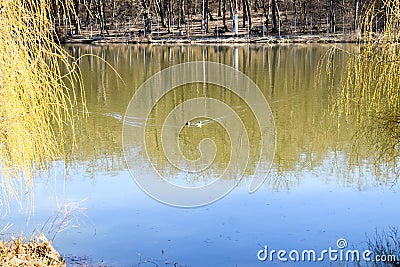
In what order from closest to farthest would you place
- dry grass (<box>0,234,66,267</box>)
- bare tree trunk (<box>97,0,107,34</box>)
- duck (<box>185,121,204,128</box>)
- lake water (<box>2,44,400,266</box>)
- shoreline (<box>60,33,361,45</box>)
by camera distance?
dry grass (<box>0,234,66,267</box>), lake water (<box>2,44,400,266</box>), duck (<box>185,121,204,128</box>), shoreline (<box>60,33,361,45</box>), bare tree trunk (<box>97,0,107,34</box>)

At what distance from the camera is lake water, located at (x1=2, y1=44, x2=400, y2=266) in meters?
5.73

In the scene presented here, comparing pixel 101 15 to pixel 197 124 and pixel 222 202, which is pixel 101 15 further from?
pixel 222 202

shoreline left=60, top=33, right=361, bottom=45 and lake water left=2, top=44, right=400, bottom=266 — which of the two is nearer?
lake water left=2, top=44, right=400, bottom=266

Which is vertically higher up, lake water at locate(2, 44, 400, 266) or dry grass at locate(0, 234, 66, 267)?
dry grass at locate(0, 234, 66, 267)

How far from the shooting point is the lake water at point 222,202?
5.73m

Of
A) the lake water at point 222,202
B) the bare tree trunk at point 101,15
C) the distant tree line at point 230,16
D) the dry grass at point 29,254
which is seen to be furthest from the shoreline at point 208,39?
the dry grass at point 29,254

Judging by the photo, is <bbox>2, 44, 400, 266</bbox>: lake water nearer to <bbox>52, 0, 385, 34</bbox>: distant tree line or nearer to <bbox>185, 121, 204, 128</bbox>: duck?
<bbox>185, 121, 204, 128</bbox>: duck

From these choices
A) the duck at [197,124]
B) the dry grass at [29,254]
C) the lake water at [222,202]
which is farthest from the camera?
the duck at [197,124]

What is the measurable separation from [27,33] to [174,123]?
773 cm

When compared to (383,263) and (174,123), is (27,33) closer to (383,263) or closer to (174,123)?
(383,263)

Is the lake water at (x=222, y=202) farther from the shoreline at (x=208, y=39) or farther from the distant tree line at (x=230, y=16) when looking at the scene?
the distant tree line at (x=230, y=16)

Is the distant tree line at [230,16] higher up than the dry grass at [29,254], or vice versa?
the distant tree line at [230,16]

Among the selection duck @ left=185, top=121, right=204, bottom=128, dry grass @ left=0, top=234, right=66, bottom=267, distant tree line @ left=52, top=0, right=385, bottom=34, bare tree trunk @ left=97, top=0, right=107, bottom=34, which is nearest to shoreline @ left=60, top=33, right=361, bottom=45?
distant tree line @ left=52, top=0, right=385, bottom=34

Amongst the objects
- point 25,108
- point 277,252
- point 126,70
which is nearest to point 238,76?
point 126,70
